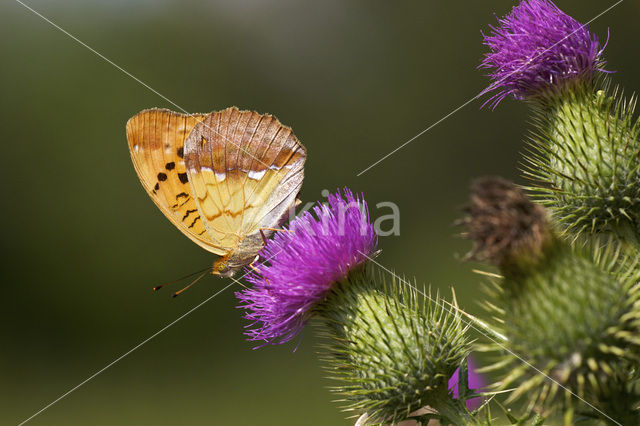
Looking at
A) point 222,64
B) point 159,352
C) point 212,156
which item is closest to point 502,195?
point 212,156

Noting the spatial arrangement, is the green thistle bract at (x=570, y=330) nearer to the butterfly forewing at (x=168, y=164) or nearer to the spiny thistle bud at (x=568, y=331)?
the spiny thistle bud at (x=568, y=331)

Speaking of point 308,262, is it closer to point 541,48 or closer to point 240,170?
point 240,170

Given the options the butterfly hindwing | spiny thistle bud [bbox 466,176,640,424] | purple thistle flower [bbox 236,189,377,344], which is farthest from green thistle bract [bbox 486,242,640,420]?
the butterfly hindwing

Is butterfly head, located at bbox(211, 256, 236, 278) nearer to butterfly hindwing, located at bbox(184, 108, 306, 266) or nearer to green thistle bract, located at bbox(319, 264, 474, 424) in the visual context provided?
butterfly hindwing, located at bbox(184, 108, 306, 266)

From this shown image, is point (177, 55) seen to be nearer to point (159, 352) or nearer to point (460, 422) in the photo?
point (159, 352)

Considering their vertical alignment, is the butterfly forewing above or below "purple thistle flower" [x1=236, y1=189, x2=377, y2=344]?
above

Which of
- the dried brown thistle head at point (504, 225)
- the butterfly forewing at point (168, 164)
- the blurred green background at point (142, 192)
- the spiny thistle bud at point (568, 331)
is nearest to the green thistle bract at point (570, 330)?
the spiny thistle bud at point (568, 331)
